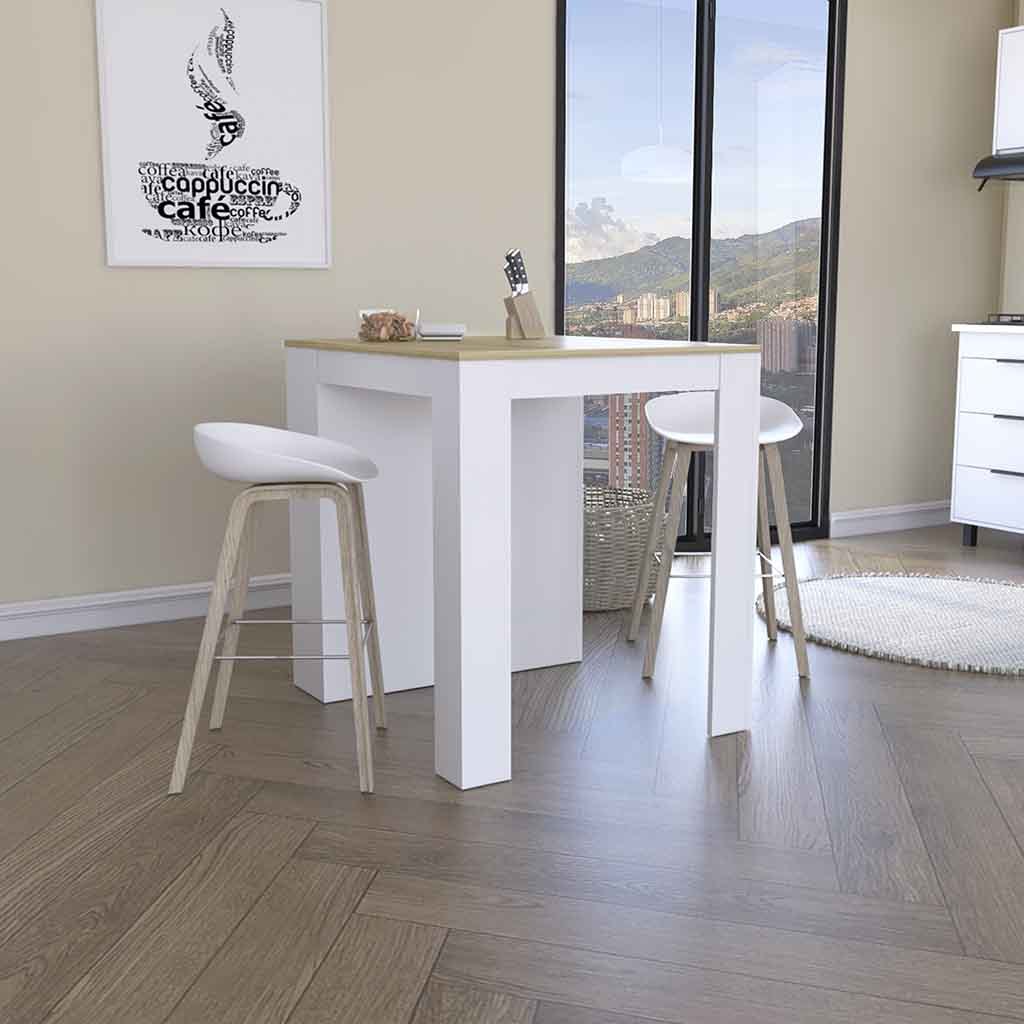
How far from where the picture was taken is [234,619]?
2.97 m

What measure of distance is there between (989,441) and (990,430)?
43 mm

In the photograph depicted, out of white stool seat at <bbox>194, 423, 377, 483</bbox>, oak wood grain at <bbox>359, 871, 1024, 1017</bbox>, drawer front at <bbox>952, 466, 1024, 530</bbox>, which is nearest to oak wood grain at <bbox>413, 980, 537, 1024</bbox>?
oak wood grain at <bbox>359, 871, 1024, 1017</bbox>

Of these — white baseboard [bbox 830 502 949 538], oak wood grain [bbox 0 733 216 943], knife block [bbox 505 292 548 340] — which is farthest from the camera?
white baseboard [bbox 830 502 949 538]

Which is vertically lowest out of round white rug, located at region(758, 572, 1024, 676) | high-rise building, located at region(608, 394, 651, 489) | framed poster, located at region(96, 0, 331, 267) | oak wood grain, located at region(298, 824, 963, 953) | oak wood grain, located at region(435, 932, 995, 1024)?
oak wood grain, located at region(435, 932, 995, 1024)

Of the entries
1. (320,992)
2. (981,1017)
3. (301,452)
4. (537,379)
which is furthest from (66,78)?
(981,1017)

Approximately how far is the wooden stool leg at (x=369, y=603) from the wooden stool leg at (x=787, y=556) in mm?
1140

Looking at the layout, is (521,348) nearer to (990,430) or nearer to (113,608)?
(113,608)

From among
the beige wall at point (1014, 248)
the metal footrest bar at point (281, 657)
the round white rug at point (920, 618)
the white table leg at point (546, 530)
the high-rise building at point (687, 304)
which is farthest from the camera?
the beige wall at point (1014, 248)

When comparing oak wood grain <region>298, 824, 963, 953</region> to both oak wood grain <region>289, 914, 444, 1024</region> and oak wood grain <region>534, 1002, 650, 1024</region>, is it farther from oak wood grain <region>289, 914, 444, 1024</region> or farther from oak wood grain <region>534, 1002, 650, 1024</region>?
oak wood grain <region>534, 1002, 650, 1024</region>

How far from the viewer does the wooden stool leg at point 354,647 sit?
2670mm

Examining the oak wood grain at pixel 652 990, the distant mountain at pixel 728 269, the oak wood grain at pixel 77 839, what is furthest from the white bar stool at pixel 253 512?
the distant mountain at pixel 728 269

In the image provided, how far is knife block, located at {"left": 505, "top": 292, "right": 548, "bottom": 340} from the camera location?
3.17 meters

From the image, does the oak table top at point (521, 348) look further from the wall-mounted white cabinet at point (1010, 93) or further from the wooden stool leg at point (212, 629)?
the wall-mounted white cabinet at point (1010, 93)

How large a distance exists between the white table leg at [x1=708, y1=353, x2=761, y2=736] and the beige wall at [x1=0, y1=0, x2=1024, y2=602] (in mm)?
1750
